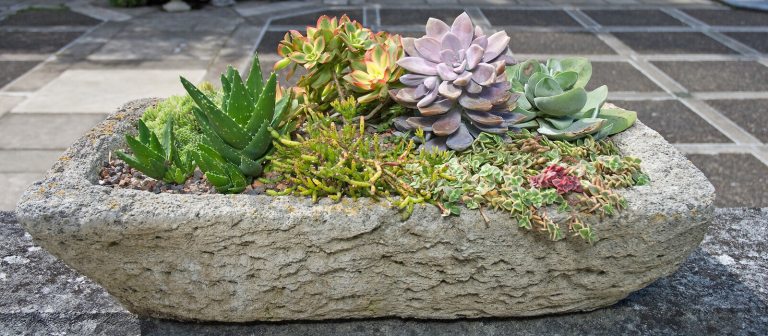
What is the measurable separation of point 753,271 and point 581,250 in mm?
908

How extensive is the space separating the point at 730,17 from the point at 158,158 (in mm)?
6986

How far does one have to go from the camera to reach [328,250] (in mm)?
1741

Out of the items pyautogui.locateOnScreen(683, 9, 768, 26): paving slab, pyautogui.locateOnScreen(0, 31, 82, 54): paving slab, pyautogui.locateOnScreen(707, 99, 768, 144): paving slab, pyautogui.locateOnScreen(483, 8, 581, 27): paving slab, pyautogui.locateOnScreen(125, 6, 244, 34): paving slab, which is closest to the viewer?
pyautogui.locateOnScreen(707, 99, 768, 144): paving slab

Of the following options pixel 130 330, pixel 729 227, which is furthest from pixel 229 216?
pixel 729 227

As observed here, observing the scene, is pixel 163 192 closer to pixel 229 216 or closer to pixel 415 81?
pixel 229 216

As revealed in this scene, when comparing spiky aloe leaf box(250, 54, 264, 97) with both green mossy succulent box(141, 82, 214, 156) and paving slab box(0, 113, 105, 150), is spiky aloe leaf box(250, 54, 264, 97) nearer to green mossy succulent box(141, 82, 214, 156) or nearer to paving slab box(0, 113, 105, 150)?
green mossy succulent box(141, 82, 214, 156)

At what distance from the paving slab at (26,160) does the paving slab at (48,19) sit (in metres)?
3.18

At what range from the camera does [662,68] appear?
5496 millimetres

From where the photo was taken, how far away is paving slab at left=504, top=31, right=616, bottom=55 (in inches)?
232

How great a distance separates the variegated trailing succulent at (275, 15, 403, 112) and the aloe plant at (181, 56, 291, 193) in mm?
200

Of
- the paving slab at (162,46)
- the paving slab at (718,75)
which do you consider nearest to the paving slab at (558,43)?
the paving slab at (718,75)

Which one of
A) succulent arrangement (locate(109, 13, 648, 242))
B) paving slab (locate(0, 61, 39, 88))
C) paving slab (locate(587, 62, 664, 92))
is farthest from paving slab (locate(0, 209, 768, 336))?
paving slab (locate(0, 61, 39, 88))

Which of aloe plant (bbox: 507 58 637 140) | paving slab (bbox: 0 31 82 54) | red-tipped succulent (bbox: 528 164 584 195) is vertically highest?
aloe plant (bbox: 507 58 637 140)

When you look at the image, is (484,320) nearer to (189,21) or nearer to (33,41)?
(33,41)
